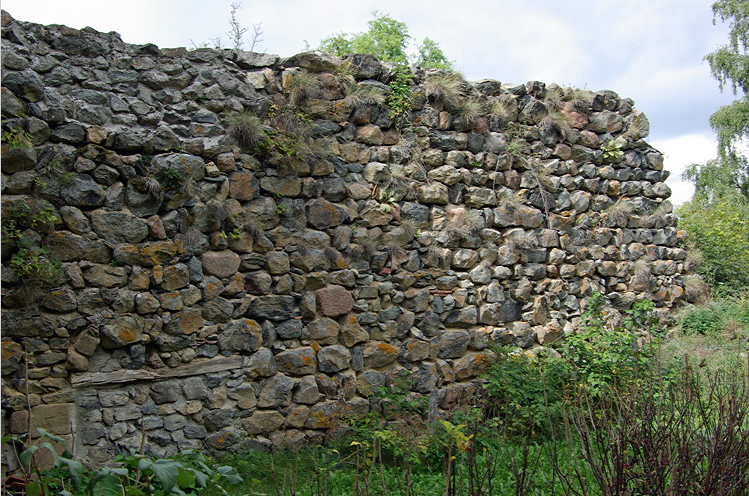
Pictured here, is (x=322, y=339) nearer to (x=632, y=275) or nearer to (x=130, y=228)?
(x=130, y=228)

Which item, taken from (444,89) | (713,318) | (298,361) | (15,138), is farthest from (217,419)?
(713,318)

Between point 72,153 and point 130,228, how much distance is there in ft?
2.38

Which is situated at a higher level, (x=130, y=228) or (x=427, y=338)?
(x=130, y=228)

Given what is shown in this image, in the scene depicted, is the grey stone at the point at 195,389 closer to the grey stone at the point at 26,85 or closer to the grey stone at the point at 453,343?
the grey stone at the point at 453,343

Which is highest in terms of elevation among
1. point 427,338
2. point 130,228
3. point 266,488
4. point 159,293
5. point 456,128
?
point 456,128

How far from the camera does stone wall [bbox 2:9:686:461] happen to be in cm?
458

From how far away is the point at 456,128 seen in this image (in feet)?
22.2

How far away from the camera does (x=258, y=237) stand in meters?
5.39

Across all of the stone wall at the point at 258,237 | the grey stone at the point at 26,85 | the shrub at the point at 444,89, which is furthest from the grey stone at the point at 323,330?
the grey stone at the point at 26,85

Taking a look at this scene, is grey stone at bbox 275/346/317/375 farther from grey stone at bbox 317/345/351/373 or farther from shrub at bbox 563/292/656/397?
shrub at bbox 563/292/656/397

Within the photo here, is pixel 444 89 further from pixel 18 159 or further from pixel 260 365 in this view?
pixel 18 159

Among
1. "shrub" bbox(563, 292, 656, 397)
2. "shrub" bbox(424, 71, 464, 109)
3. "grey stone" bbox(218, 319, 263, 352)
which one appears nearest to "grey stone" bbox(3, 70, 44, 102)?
"grey stone" bbox(218, 319, 263, 352)

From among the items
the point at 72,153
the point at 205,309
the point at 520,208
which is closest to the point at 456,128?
the point at 520,208

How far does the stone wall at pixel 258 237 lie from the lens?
458cm
